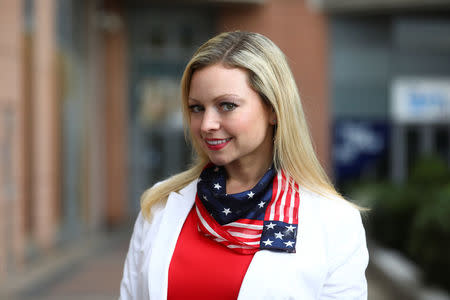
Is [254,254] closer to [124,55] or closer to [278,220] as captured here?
[278,220]

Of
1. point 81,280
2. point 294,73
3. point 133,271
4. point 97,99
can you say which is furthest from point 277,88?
point 294,73

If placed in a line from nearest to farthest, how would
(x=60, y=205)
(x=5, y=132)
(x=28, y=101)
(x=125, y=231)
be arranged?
(x=5, y=132), (x=28, y=101), (x=60, y=205), (x=125, y=231)

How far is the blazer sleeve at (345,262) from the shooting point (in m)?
1.83

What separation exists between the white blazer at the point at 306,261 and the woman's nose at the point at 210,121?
37 centimetres

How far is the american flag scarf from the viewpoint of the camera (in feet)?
6.05

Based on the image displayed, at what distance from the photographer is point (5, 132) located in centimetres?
713

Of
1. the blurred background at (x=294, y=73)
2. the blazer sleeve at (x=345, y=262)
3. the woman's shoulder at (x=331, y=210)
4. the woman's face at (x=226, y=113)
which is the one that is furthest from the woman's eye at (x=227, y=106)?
the blurred background at (x=294, y=73)

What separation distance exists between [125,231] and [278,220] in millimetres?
11939

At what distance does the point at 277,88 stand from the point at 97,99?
39.2 ft

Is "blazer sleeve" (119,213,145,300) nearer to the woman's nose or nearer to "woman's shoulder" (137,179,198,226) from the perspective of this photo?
"woman's shoulder" (137,179,198,226)

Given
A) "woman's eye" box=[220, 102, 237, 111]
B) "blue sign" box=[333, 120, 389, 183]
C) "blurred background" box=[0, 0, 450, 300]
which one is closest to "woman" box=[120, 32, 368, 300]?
"woman's eye" box=[220, 102, 237, 111]

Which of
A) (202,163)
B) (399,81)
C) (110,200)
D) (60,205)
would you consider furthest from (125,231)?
(202,163)

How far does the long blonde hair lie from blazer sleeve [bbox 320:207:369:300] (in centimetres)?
15

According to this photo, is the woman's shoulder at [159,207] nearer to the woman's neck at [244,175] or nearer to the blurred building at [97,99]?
the woman's neck at [244,175]
